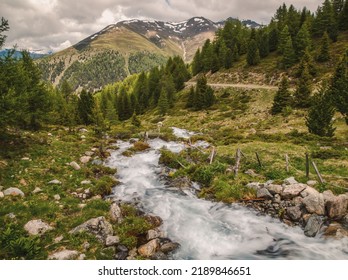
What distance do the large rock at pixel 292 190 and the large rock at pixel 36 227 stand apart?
1424 cm

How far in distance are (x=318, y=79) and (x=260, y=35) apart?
40.7m

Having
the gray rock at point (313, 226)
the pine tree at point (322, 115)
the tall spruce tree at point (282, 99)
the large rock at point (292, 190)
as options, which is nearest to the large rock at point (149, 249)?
the gray rock at point (313, 226)

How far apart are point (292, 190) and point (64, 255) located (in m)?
13.7

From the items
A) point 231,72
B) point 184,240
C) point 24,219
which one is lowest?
point 184,240

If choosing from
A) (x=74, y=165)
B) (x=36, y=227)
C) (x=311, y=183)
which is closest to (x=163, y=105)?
(x=74, y=165)

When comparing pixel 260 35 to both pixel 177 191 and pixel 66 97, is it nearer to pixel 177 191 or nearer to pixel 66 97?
pixel 66 97

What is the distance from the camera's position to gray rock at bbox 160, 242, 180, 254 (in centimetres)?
1269

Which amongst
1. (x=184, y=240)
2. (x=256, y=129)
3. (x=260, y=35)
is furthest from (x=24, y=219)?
(x=260, y=35)

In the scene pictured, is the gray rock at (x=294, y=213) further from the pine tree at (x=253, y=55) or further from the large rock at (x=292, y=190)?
the pine tree at (x=253, y=55)

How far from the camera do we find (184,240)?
13859 mm

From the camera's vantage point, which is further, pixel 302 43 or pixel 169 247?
pixel 302 43

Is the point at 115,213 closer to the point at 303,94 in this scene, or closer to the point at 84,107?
the point at 303,94

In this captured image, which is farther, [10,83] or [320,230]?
[10,83]

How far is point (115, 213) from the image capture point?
15.4 meters
